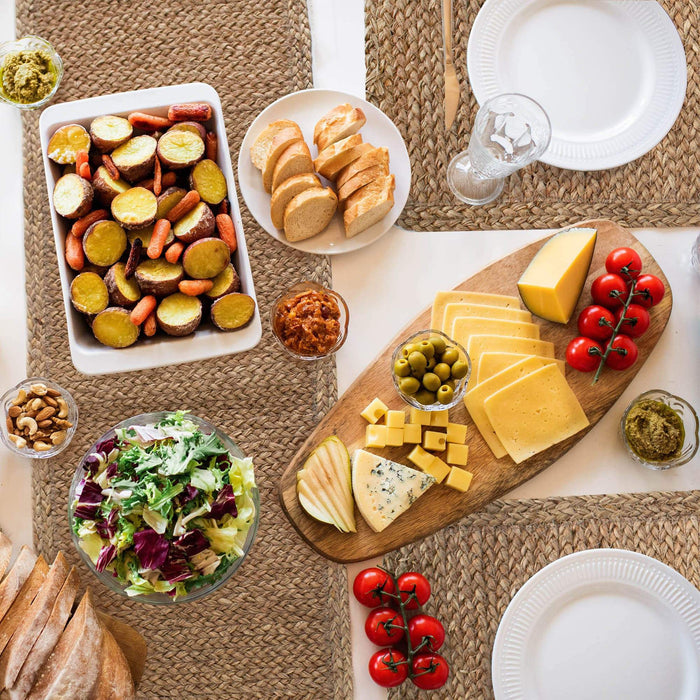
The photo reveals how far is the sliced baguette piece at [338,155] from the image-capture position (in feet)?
6.79

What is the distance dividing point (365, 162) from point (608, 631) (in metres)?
1.49

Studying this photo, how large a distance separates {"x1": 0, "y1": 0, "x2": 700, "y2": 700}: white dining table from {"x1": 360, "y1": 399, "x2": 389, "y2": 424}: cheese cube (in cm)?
12

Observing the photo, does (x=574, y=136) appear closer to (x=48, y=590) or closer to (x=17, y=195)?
(x=17, y=195)

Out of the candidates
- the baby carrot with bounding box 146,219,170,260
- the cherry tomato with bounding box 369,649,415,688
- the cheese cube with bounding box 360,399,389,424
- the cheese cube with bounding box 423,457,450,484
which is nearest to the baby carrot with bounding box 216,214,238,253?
the baby carrot with bounding box 146,219,170,260

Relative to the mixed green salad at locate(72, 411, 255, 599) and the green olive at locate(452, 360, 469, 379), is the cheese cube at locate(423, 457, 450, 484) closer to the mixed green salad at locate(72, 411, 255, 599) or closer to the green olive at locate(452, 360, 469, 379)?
the green olive at locate(452, 360, 469, 379)

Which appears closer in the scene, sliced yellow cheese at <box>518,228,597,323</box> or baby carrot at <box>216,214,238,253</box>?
baby carrot at <box>216,214,238,253</box>

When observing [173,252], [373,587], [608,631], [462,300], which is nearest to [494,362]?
[462,300]

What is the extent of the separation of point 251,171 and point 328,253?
1.05 ft

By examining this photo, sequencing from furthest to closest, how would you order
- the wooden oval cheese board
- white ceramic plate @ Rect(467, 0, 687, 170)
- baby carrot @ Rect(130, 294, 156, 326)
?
white ceramic plate @ Rect(467, 0, 687, 170), the wooden oval cheese board, baby carrot @ Rect(130, 294, 156, 326)

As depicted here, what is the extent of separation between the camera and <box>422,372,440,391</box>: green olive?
201 cm

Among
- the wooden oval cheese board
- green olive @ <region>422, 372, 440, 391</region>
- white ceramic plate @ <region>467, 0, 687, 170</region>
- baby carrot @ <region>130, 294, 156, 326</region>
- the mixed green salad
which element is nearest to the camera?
the mixed green salad

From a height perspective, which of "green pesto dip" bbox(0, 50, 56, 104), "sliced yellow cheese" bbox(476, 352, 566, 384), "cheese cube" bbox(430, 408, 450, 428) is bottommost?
"cheese cube" bbox(430, 408, 450, 428)

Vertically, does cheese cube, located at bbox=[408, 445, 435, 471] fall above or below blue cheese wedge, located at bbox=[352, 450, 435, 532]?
above

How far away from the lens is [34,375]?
7.07 feet
